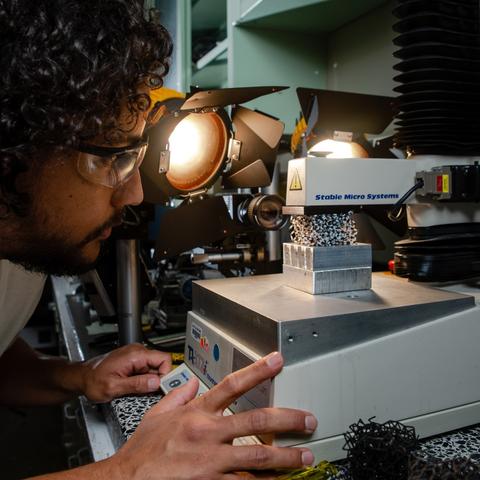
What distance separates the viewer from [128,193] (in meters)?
0.89

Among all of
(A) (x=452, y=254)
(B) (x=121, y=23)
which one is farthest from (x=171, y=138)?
(A) (x=452, y=254)

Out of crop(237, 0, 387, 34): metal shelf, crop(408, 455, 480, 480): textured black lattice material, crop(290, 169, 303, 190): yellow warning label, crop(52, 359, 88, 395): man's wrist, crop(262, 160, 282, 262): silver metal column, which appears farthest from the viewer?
crop(237, 0, 387, 34): metal shelf

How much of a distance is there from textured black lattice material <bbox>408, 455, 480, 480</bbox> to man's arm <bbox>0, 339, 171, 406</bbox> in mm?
555

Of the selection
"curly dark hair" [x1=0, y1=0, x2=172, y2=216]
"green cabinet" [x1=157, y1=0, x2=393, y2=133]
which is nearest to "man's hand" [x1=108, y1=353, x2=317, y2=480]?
"curly dark hair" [x1=0, y1=0, x2=172, y2=216]

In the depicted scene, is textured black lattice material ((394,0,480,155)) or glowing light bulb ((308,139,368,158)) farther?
glowing light bulb ((308,139,368,158))

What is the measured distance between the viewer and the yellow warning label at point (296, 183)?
0.83m

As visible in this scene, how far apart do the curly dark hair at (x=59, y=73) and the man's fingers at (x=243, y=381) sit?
16.4 inches

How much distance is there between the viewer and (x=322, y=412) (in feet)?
2.24

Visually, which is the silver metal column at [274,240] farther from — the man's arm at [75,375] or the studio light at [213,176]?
the man's arm at [75,375]

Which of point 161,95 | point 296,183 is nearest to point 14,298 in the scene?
point 161,95

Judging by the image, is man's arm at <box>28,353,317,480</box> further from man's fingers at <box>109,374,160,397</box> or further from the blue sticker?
man's fingers at <box>109,374,160,397</box>

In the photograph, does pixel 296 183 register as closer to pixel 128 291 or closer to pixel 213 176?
pixel 213 176

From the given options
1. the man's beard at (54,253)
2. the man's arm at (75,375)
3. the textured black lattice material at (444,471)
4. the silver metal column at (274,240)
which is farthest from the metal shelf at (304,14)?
the textured black lattice material at (444,471)

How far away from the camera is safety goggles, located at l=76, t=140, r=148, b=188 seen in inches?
29.6
